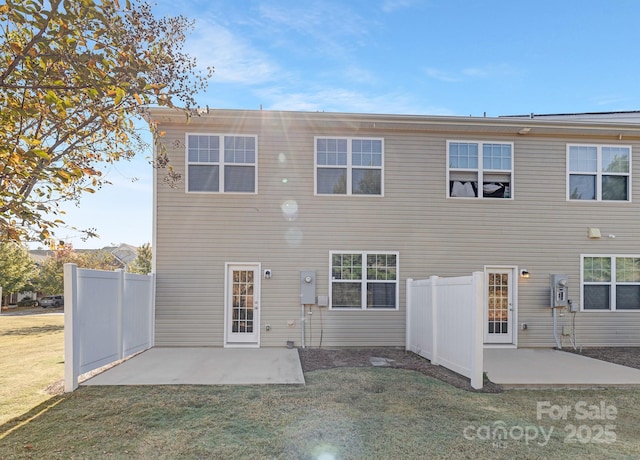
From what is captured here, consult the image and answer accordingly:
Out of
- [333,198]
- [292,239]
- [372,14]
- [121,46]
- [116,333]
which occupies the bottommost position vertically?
[116,333]

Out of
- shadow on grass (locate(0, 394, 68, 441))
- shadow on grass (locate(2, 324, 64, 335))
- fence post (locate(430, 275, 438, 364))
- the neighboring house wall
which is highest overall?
the neighboring house wall

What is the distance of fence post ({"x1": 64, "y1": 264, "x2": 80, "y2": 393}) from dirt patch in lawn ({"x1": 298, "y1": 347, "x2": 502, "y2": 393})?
3452mm

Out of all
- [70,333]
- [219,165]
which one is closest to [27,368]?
[70,333]

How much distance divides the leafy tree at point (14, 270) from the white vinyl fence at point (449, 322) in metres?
23.4

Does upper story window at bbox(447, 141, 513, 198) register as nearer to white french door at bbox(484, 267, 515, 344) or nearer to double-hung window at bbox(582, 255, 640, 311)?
white french door at bbox(484, 267, 515, 344)

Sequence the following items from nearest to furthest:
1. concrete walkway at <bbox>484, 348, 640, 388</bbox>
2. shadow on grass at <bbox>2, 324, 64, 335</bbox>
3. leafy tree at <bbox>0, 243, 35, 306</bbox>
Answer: concrete walkway at <bbox>484, 348, 640, 388</bbox> < shadow on grass at <bbox>2, 324, 64, 335</bbox> < leafy tree at <bbox>0, 243, 35, 306</bbox>

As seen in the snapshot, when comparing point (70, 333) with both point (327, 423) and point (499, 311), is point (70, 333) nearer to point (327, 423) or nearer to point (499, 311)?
point (327, 423)

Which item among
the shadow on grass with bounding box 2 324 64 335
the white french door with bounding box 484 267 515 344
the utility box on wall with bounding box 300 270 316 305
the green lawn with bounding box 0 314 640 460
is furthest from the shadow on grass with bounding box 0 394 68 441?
the shadow on grass with bounding box 2 324 64 335

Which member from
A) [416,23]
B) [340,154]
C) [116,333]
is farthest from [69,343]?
[416,23]

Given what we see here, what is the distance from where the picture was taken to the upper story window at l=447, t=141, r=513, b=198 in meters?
9.47

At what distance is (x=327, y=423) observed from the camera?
14.6 feet

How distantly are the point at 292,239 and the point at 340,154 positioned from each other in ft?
7.35

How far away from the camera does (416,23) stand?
31.6 ft

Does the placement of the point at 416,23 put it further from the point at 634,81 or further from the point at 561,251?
the point at 634,81
